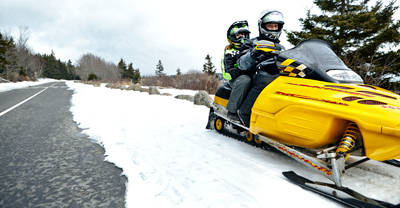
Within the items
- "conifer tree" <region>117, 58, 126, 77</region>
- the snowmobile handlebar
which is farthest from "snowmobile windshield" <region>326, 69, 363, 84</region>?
"conifer tree" <region>117, 58, 126, 77</region>

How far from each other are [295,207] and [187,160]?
3.79 feet

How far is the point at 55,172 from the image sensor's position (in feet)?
6.52

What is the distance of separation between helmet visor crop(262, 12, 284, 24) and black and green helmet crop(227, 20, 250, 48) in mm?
625

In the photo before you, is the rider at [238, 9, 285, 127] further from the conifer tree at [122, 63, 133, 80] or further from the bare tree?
the conifer tree at [122, 63, 133, 80]

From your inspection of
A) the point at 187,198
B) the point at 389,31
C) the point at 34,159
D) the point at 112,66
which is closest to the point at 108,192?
the point at 187,198

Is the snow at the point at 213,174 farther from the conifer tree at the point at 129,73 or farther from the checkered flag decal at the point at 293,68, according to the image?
the conifer tree at the point at 129,73

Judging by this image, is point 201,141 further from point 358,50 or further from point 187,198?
point 358,50

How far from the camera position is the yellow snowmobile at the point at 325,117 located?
4.44ft

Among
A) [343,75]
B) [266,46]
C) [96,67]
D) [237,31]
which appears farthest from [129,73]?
[343,75]

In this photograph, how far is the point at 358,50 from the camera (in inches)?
376

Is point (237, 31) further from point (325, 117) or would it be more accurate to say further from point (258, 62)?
point (325, 117)

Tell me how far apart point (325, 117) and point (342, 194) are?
1.89 ft

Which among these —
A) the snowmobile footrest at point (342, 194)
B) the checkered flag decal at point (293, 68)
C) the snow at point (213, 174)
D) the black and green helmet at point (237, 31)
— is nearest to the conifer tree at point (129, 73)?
the black and green helmet at point (237, 31)

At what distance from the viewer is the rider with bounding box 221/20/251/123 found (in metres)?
2.59
